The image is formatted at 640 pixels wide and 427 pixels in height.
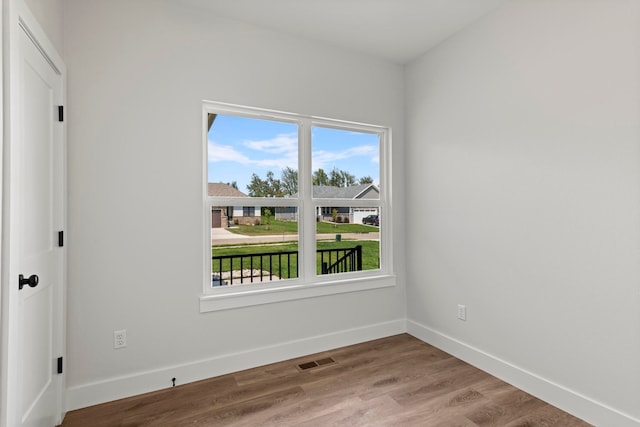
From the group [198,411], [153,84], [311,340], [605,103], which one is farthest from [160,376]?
[605,103]

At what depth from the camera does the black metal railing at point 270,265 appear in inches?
104

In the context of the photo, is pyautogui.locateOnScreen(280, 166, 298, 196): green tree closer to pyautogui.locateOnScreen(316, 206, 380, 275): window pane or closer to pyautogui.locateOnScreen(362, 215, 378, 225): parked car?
pyautogui.locateOnScreen(316, 206, 380, 275): window pane

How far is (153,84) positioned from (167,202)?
84 centimetres

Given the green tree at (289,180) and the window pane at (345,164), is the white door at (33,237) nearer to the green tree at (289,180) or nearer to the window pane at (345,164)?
the green tree at (289,180)

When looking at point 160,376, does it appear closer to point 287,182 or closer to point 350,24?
point 287,182

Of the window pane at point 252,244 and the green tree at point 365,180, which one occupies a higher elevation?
the green tree at point 365,180

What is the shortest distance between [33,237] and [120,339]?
0.92 m

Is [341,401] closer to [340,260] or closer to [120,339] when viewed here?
[340,260]

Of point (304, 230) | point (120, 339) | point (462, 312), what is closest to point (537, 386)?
point (462, 312)

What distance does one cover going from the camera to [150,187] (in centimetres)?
231

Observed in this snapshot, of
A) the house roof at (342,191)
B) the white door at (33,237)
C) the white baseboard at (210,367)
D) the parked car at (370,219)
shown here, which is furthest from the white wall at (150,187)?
the parked car at (370,219)

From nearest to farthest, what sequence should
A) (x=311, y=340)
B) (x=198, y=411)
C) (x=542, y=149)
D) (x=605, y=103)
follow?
(x=605, y=103) < (x=198, y=411) < (x=542, y=149) < (x=311, y=340)

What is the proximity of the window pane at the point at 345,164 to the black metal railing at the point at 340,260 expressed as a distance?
1.73 feet

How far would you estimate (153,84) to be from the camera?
232 centimetres
